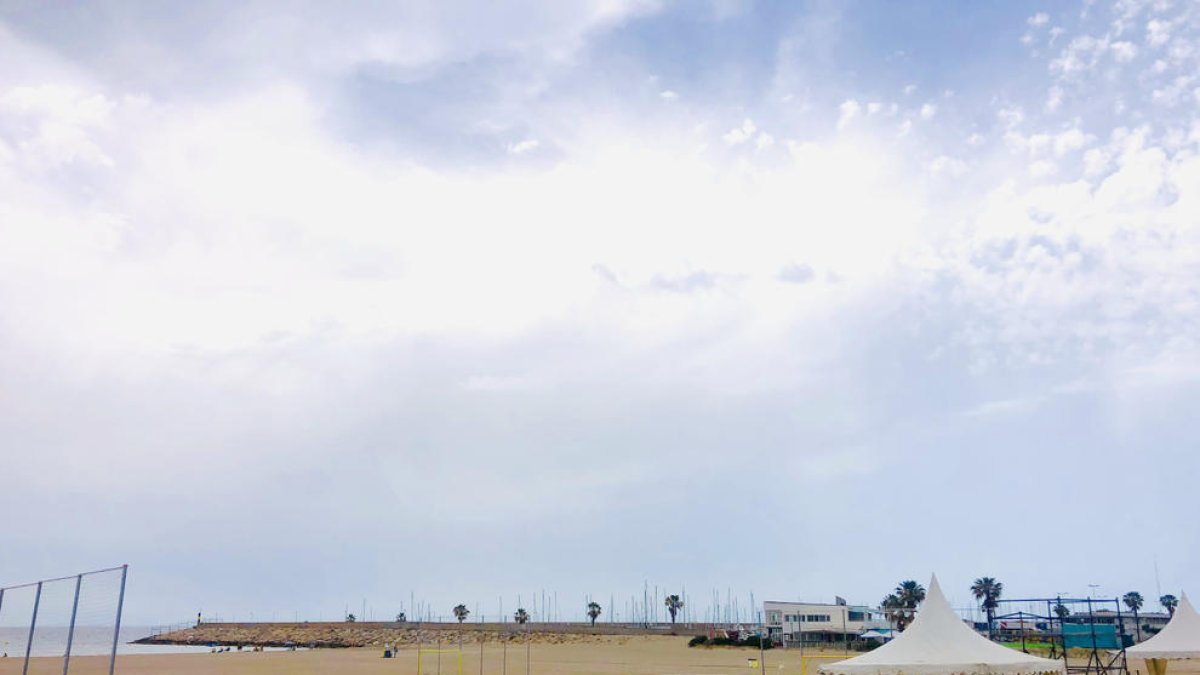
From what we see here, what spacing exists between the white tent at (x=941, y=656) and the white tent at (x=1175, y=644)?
37.7ft

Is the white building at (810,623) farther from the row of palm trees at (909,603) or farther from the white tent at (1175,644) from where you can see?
the white tent at (1175,644)

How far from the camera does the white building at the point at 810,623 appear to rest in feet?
323

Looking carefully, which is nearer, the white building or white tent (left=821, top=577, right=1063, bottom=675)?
white tent (left=821, top=577, right=1063, bottom=675)

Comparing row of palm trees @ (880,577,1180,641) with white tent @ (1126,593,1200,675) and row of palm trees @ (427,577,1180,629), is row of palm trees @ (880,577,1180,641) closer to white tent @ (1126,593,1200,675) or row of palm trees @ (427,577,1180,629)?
row of palm trees @ (427,577,1180,629)

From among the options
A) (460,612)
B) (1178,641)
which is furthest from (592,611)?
(1178,641)

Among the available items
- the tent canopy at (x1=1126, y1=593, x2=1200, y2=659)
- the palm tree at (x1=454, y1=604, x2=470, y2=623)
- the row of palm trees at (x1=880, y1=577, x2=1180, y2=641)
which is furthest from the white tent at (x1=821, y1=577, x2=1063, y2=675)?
the palm tree at (x1=454, y1=604, x2=470, y2=623)

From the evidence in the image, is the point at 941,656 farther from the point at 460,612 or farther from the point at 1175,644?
the point at 460,612

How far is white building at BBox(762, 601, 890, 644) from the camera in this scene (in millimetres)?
98500

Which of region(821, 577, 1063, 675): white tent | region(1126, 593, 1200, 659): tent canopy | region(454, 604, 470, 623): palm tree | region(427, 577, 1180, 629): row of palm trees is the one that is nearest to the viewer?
region(821, 577, 1063, 675): white tent

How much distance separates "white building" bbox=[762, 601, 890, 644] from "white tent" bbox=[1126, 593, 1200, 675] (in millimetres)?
69527

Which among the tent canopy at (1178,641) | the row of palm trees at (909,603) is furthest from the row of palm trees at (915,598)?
the tent canopy at (1178,641)

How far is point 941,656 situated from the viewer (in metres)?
18.8

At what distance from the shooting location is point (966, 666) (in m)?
18.4

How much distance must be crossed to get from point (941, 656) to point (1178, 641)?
48.8ft
